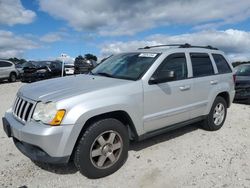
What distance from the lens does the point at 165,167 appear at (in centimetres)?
414

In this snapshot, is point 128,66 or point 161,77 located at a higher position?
point 128,66

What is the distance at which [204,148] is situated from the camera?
4.95m

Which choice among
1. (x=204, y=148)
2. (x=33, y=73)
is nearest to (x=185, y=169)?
(x=204, y=148)

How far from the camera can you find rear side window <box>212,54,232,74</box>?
19.6 ft

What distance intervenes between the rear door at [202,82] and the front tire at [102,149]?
1.85 m

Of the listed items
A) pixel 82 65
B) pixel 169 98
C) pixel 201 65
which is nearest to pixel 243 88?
pixel 201 65

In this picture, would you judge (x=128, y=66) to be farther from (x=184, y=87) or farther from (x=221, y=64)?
(x=221, y=64)

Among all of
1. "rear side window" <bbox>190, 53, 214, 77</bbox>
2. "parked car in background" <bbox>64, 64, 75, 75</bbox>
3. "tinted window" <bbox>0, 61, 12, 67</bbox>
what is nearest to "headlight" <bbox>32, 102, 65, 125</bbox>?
"rear side window" <bbox>190, 53, 214, 77</bbox>

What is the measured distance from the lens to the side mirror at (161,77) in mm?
4219

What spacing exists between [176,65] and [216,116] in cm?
189

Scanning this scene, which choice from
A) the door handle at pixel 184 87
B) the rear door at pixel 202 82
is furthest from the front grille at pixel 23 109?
the rear door at pixel 202 82

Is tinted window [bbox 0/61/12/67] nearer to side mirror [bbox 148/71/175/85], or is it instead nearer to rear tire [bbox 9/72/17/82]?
rear tire [bbox 9/72/17/82]

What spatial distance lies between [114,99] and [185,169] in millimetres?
1587

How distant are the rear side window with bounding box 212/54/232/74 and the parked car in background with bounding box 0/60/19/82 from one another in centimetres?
1636
